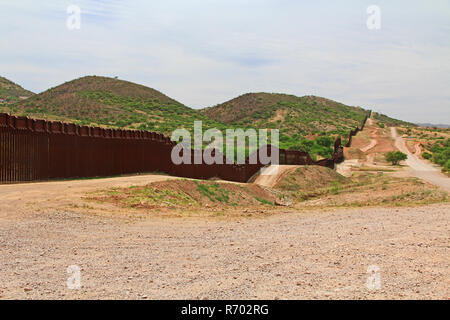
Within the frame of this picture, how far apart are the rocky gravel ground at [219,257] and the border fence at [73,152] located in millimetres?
4974

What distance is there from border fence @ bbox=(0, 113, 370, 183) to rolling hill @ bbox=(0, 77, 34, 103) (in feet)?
211

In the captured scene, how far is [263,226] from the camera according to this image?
11.0 meters

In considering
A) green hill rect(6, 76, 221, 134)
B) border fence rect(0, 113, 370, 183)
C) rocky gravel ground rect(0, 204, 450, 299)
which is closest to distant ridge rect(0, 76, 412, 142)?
green hill rect(6, 76, 221, 134)

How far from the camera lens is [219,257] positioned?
23.8 ft

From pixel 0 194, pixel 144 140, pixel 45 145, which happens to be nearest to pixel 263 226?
pixel 0 194

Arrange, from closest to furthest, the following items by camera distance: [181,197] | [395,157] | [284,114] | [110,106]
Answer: [181,197] < [395,157] < [110,106] < [284,114]

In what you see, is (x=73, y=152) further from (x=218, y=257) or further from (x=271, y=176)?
(x=271, y=176)

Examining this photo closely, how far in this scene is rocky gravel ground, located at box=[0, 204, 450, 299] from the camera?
5473 millimetres

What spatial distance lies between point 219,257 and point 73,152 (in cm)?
1193

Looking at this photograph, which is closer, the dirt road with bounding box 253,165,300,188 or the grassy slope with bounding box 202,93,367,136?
the dirt road with bounding box 253,165,300,188

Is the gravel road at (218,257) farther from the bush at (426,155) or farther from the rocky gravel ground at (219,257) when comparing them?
the bush at (426,155)

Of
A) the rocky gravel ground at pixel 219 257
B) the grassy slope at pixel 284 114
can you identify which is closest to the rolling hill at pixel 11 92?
the grassy slope at pixel 284 114

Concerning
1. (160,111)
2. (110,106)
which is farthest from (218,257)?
(160,111)

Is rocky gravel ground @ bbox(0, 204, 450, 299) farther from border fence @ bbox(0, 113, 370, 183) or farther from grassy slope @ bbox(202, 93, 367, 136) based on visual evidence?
grassy slope @ bbox(202, 93, 367, 136)
